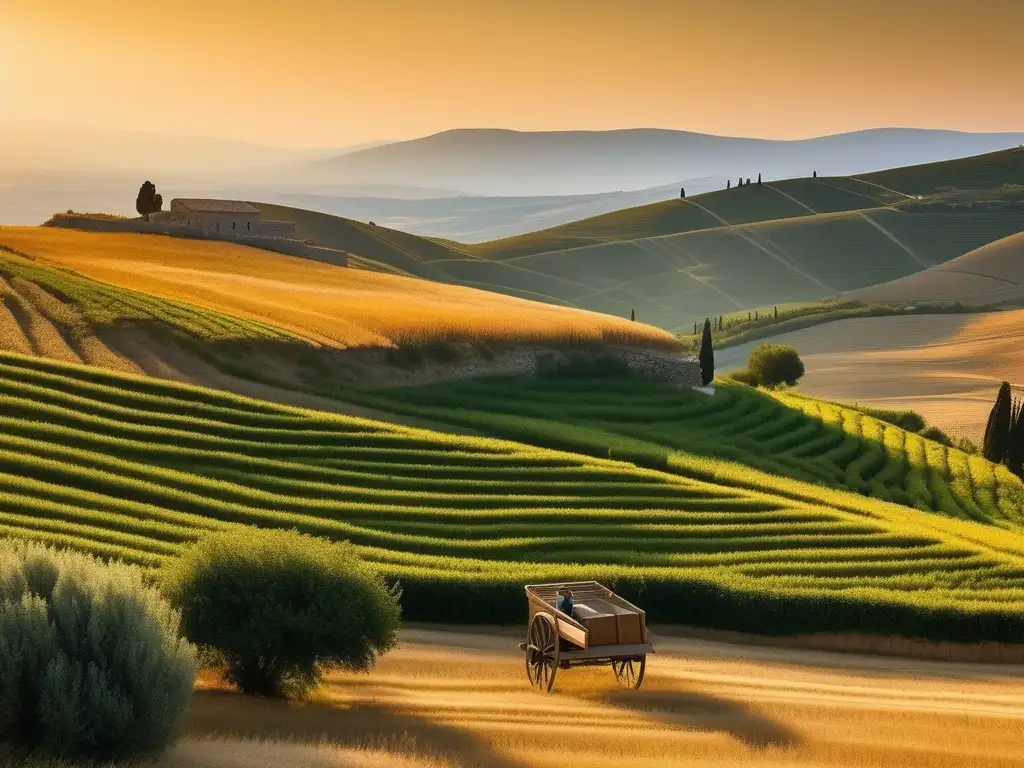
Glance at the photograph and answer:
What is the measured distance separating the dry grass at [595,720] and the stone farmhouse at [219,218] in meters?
65.7

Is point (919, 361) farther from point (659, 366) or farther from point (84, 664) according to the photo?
point (84, 664)

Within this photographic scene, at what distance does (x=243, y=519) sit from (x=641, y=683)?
43.3 feet

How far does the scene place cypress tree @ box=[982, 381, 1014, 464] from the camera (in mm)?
67000

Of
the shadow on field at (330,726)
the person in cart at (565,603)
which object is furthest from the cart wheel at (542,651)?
the shadow on field at (330,726)

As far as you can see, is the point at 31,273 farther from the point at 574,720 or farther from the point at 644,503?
the point at 574,720

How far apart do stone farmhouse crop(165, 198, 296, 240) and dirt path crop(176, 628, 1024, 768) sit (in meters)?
65.4

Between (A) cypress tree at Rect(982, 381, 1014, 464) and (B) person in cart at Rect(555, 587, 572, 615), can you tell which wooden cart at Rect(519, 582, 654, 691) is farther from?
(A) cypress tree at Rect(982, 381, 1014, 464)

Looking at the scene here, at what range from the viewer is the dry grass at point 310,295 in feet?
185

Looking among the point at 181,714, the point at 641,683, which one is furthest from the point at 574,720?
the point at 181,714

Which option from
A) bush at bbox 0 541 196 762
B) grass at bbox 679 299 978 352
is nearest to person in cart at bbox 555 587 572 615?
bush at bbox 0 541 196 762

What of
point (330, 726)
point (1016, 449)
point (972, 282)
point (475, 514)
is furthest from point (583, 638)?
point (972, 282)

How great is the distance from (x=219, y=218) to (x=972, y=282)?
4259 inches

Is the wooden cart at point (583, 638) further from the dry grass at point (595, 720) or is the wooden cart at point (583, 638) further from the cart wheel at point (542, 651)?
the dry grass at point (595, 720)

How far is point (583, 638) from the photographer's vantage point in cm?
1984
